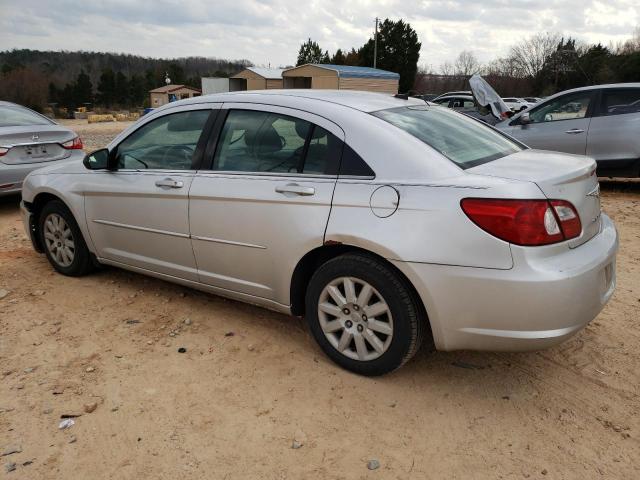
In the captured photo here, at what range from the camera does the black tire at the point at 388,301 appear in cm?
273

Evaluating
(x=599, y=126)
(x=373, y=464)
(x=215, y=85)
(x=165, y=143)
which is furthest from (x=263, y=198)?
(x=215, y=85)

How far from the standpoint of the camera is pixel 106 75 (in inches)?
2788

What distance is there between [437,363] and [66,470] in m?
2.06

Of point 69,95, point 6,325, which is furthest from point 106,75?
point 6,325

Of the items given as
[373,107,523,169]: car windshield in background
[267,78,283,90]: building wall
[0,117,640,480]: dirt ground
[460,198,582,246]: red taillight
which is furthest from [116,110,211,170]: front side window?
[267,78,283,90]: building wall

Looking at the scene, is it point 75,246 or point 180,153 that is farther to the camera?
point 75,246

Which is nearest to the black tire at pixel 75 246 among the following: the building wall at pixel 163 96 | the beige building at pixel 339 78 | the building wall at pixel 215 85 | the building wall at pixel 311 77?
the beige building at pixel 339 78

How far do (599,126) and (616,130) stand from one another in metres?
0.24

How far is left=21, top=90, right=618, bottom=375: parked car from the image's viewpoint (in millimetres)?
2498

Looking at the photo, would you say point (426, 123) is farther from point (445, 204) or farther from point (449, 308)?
point (449, 308)

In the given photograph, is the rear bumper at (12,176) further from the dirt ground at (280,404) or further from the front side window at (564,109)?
the front side window at (564,109)

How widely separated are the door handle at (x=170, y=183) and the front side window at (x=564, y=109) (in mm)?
6960

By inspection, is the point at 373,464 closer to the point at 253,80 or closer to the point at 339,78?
the point at 339,78

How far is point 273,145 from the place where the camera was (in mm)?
3299
